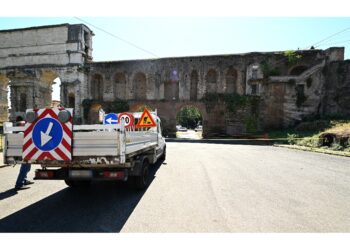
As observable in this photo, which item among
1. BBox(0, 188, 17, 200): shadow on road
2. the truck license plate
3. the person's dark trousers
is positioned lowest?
BBox(0, 188, 17, 200): shadow on road

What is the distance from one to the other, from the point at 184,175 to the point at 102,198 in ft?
9.91

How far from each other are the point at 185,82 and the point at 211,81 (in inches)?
136

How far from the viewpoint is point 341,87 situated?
23766 mm

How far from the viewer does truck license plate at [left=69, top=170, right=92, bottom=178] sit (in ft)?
14.8

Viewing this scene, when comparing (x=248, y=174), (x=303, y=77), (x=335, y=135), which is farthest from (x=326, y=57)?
(x=248, y=174)

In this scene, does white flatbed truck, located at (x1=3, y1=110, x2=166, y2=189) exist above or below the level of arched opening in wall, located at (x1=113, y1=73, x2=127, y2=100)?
below

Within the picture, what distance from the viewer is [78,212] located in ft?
14.2

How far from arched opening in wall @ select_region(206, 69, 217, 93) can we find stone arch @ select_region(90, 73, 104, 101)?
15145 mm

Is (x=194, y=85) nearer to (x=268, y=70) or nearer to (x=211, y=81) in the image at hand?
(x=211, y=81)

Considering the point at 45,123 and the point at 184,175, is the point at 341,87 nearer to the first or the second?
the point at 184,175

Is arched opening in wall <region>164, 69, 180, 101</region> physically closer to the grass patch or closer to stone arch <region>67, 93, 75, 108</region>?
the grass patch

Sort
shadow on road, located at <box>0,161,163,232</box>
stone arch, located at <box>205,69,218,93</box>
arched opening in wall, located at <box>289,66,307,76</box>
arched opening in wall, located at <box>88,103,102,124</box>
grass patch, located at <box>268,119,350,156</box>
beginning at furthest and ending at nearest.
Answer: arched opening in wall, located at <box>88,103,102,124</box>
stone arch, located at <box>205,69,218,93</box>
arched opening in wall, located at <box>289,66,307,76</box>
grass patch, located at <box>268,119,350,156</box>
shadow on road, located at <box>0,161,163,232</box>

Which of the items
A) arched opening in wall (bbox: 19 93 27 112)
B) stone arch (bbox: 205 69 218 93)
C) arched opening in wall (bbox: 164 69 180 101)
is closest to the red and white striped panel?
arched opening in wall (bbox: 164 69 180 101)

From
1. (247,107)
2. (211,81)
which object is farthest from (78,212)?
(211,81)
